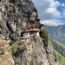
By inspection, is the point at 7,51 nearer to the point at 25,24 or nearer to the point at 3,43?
the point at 3,43

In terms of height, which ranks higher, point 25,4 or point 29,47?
point 25,4

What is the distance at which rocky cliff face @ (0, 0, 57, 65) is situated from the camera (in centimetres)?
5660

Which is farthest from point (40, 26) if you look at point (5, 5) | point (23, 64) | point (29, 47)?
point (23, 64)

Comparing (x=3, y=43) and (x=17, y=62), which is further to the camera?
(x=17, y=62)

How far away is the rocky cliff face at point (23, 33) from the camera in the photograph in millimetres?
56600

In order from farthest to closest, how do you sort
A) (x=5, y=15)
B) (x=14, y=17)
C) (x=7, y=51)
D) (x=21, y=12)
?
(x=21, y=12)
(x=14, y=17)
(x=5, y=15)
(x=7, y=51)

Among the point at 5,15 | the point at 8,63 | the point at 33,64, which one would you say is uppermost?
the point at 5,15

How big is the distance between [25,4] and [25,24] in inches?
614

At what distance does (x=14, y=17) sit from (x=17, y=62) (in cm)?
4506

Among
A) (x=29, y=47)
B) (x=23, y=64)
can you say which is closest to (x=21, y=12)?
(x=29, y=47)

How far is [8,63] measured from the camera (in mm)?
46000

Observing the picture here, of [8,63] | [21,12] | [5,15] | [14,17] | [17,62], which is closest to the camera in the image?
[8,63]

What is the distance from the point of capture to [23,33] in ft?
268

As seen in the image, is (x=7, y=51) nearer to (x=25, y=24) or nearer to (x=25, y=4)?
(x=25, y=24)
